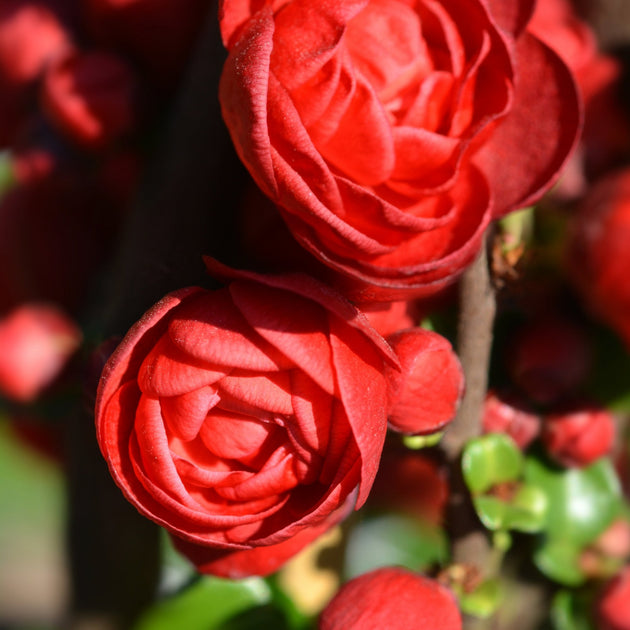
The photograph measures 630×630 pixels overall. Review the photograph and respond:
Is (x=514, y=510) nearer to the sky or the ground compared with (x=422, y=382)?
nearer to the ground

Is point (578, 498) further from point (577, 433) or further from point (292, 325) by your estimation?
point (292, 325)

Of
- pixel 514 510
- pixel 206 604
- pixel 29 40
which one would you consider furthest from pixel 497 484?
pixel 29 40

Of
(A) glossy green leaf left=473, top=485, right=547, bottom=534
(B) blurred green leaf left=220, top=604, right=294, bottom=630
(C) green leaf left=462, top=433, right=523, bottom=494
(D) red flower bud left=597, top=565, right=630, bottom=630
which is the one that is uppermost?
(C) green leaf left=462, top=433, right=523, bottom=494

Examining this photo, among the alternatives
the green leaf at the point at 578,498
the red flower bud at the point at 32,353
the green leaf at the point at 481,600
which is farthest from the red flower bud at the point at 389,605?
the red flower bud at the point at 32,353

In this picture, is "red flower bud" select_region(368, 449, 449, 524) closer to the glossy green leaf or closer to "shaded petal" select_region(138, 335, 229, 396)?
the glossy green leaf

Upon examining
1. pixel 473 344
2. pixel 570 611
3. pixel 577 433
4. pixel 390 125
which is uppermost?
pixel 390 125

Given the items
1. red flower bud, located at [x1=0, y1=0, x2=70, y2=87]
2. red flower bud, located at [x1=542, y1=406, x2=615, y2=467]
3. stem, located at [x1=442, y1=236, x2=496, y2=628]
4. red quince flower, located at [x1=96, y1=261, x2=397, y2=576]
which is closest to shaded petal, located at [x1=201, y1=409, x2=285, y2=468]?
red quince flower, located at [x1=96, y1=261, x2=397, y2=576]
